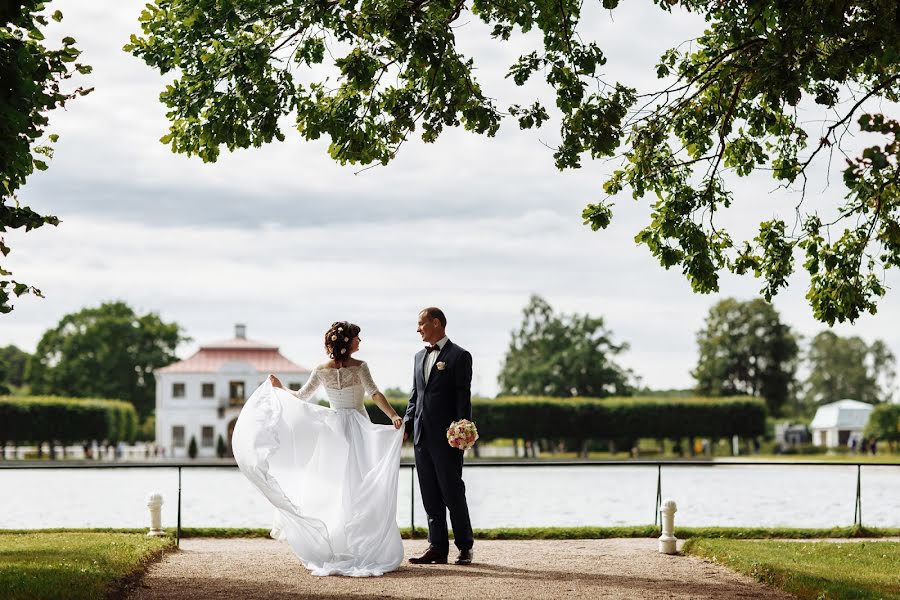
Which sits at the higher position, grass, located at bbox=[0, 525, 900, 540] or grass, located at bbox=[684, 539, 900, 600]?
grass, located at bbox=[684, 539, 900, 600]

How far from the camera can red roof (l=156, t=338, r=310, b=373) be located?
3243 inches

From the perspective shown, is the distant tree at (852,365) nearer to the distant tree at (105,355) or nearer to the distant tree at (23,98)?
the distant tree at (105,355)

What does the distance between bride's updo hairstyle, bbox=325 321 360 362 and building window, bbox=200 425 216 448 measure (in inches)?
2923

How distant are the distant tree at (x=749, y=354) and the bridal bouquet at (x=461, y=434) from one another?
76601mm

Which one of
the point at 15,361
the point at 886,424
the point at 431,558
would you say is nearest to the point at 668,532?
the point at 431,558

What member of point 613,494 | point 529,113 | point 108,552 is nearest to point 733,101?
point 529,113

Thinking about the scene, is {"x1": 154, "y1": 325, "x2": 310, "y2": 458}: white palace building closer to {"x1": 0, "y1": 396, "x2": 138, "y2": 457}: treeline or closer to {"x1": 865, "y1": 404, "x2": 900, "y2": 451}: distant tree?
{"x1": 0, "y1": 396, "x2": 138, "y2": 457}: treeline

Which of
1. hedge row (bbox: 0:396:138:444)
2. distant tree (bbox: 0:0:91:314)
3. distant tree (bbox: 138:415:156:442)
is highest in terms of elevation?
distant tree (bbox: 0:0:91:314)

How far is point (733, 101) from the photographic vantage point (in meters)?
11.2

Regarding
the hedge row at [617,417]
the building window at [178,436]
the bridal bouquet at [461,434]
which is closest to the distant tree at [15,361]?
the building window at [178,436]

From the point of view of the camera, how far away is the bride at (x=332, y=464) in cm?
900

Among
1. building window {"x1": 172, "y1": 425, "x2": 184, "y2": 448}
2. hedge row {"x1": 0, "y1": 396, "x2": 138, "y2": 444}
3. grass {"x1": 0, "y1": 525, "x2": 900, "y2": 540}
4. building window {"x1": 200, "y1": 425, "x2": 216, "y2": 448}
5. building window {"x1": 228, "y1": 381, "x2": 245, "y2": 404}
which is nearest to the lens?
grass {"x1": 0, "y1": 525, "x2": 900, "y2": 540}

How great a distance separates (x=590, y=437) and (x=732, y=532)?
57.3 metres

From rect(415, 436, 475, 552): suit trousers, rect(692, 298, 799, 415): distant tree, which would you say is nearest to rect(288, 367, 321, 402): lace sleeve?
rect(415, 436, 475, 552): suit trousers
